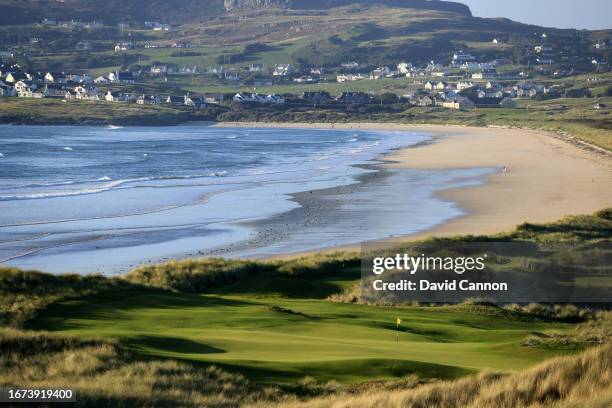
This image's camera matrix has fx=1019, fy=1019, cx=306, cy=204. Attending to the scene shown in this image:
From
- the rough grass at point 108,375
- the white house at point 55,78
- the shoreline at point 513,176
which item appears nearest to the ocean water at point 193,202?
the shoreline at point 513,176

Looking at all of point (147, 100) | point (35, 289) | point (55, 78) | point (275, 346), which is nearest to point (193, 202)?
point (35, 289)

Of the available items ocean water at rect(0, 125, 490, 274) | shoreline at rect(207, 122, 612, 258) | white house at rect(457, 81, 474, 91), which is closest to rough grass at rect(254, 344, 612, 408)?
ocean water at rect(0, 125, 490, 274)

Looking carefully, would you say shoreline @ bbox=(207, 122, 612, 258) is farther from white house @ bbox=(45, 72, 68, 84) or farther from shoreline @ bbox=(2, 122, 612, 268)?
white house @ bbox=(45, 72, 68, 84)

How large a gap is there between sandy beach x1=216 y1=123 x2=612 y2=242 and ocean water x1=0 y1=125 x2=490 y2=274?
5.00ft

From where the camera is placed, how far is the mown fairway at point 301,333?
11.7 m

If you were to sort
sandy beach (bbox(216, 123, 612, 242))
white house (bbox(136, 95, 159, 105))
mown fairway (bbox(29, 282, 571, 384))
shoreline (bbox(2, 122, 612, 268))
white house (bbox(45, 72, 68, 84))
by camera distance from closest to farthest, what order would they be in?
mown fairway (bbox(29, 282, 571, 384)) → shoreline (bbox(2, 122, 612, 268)) → sandy beach (bbox(216, 123, 612, 242)) → white house (bbox(136, 95, 159, 105)) → white house (bbox(45, 72, 68, 84))

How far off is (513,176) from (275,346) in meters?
47.2

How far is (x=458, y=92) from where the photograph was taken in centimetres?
17912

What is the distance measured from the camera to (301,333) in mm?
14539

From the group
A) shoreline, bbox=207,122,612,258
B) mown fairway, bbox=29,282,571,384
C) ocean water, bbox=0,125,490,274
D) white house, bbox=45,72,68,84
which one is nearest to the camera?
mown fairway, bbox=29,282,571,384

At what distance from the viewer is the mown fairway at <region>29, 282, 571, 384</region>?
11.7 meters

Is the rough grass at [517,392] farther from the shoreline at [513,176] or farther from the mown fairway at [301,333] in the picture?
the shoreline at [513,176]

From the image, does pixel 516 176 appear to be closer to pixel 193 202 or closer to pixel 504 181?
pixel 504 181

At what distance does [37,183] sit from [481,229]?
88.6ft
